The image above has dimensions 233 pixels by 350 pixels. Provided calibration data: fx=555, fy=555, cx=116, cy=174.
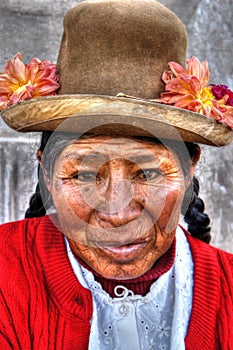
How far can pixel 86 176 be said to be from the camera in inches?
76.3

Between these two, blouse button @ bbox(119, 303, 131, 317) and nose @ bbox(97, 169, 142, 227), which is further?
blouse button @ bbox(119, 303, 131, 317)

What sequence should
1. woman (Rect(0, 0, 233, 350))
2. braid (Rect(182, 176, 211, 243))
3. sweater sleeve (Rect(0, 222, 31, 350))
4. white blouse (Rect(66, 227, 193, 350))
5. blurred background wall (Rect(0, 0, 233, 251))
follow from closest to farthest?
woman (Rect(0, 0, 233, 350)) < sweater sleeve (Rect(0, 222, 31, 350)) < white blouse (Rect(66, 227, 193, 350)) < braid (Rect(182, 176, 211, 243)) < blurred background wall (Rect(0, 0, 233, 251))

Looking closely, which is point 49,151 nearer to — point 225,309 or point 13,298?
point 13,298

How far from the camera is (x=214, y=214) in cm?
332

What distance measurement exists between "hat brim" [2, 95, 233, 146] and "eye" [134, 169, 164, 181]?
5.8 inches

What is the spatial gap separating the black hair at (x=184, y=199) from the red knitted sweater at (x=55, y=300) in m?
0.24

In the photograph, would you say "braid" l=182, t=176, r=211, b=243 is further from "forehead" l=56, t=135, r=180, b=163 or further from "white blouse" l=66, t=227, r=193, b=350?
"forehead" l=56, t=135, r=180, b=163

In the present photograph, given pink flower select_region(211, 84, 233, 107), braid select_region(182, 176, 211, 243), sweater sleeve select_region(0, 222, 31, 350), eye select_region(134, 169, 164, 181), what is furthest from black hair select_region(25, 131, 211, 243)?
sweater sleeve select_region(0, 222, 31, 350)

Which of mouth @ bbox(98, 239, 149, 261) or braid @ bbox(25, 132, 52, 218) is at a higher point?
mouth @ bbox(98, 239, 149, 261)

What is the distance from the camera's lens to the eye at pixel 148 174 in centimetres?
193

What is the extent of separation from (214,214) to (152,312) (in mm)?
1301

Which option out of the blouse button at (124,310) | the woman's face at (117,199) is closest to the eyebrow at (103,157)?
the woman's face at (117,199)

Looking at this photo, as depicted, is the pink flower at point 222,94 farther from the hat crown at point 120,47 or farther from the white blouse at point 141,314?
the white blouse at point 141,314

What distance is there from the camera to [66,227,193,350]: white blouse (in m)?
2.07
